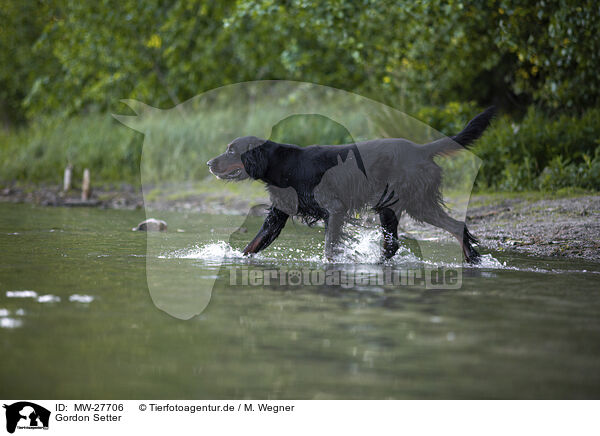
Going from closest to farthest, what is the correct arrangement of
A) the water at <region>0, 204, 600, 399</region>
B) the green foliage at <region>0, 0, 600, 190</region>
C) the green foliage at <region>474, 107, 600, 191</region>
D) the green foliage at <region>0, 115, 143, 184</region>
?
the water at <region>0, 204, 600, 399</region>, the green foliage at <region>474, 107, 600, 191</region>, the green foliage at <region>0, 0, 600, 190</region>, the green foliage at <region>0, 115, 143, 184</region>

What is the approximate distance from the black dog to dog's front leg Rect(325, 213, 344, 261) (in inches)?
0.5

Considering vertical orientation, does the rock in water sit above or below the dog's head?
below

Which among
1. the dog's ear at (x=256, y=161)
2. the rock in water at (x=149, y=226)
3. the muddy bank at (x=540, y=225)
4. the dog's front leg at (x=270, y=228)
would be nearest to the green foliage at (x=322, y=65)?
the muddy bank at (x=540, y=225)

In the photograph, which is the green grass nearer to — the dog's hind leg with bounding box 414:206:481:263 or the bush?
the bush

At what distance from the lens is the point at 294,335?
3928mm

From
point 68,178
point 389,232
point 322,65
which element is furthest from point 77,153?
point 389,232

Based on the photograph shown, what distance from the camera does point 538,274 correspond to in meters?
5.92

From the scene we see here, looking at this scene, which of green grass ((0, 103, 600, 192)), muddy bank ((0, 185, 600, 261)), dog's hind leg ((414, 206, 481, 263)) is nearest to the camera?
dog's hind leg ((414, 206, 481, 263))

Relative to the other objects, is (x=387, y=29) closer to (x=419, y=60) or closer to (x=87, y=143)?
(x=419, y=60)
